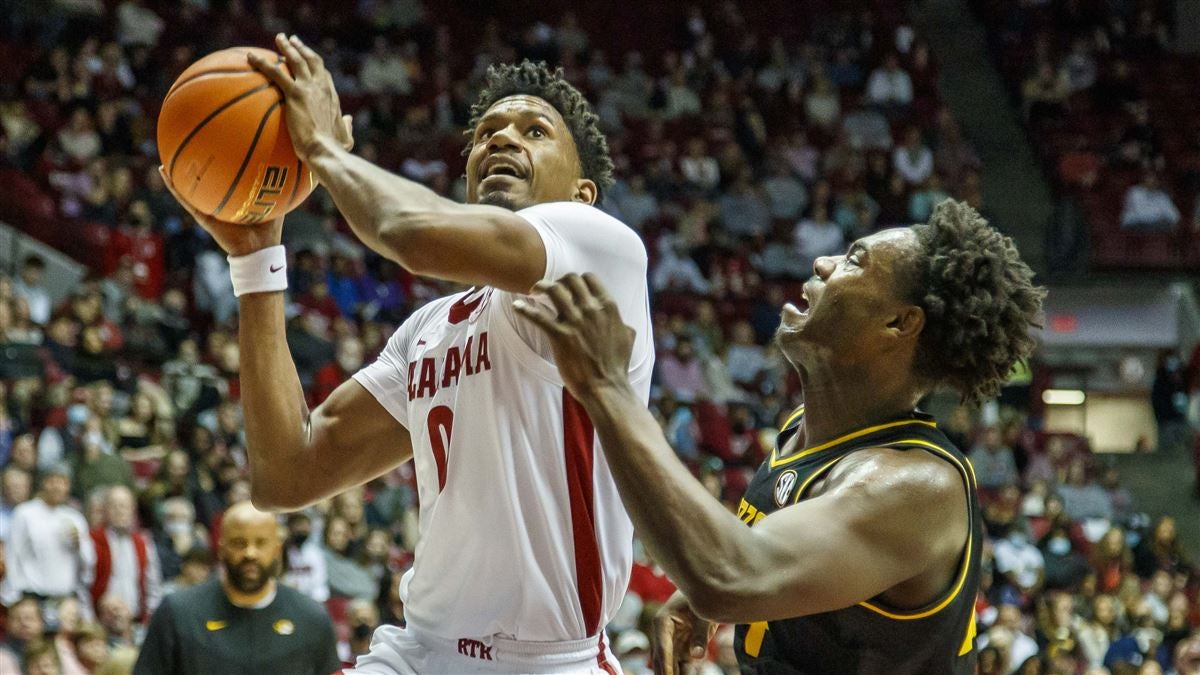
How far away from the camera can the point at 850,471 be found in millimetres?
2863

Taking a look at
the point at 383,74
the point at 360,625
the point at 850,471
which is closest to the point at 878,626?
the point at 850,471

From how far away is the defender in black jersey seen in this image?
237 centimetres

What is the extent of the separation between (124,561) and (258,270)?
15.8 ft

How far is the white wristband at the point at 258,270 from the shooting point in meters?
3.57

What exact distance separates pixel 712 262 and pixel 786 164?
1894mm

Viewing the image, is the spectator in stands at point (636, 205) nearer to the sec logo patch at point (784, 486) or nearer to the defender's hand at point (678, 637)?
the defender's hand at point (678, 637)

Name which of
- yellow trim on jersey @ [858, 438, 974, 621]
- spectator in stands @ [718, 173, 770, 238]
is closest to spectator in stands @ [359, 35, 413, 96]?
spectator in stands @ [718, 173, 770, 238]

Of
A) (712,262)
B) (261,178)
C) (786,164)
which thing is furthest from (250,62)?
(786,164)

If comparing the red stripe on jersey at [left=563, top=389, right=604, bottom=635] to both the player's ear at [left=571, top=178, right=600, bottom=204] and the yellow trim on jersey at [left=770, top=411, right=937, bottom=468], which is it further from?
the player's ear at [left=571, top=178, right=600, bottom=204]

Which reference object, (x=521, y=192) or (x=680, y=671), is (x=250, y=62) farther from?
(x=680, y=671)

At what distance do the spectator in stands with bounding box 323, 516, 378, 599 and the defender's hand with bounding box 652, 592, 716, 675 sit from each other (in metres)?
5.41

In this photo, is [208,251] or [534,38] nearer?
[208,251]

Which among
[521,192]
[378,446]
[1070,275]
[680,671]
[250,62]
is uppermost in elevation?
[250,62]

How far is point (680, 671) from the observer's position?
340cm
